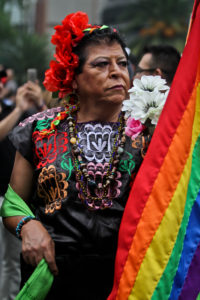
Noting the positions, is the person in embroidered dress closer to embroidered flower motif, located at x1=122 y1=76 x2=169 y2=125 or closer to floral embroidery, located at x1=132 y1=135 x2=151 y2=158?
floral embroidery, located at x1=132 y1=135 x2=151 y2=158

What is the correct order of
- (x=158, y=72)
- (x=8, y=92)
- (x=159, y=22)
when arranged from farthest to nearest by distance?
(x=159, y=22) → (x=8, y=92) → (x=158, y=72)

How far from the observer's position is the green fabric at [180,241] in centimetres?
223

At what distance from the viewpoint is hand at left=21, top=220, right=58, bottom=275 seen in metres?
2.61

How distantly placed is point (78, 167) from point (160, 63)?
6.57 ft

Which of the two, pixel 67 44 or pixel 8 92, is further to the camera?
pixel 8 92

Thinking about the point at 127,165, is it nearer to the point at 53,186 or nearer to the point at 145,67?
the point at 53,186

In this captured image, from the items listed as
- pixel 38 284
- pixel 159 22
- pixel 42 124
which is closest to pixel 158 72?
pixel 42 124

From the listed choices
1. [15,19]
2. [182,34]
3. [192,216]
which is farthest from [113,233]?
[182,34]

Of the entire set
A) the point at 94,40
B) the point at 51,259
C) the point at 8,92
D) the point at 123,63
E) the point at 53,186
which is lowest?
the point at 8,92

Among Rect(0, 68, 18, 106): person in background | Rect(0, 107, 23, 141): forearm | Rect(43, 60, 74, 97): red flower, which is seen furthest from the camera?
Rect(0, 68, 18, 106): person in background

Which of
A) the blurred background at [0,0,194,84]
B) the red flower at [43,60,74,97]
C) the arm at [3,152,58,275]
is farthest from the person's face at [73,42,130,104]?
the blurred background at [0,0,194,84]

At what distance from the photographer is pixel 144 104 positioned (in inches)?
105

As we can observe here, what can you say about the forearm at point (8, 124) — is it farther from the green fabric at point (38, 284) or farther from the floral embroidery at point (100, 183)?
the green fabric at point (38, 284)

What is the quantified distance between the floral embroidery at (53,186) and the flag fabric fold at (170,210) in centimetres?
53
